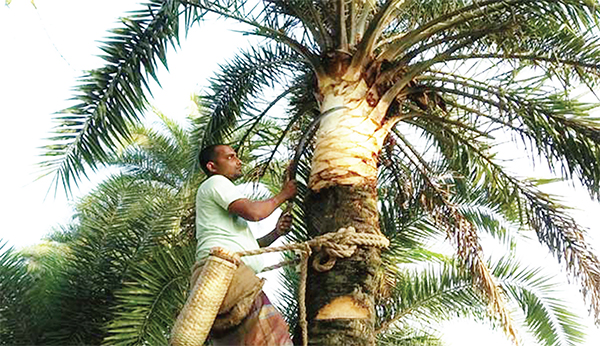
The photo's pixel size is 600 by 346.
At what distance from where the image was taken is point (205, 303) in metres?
3.60

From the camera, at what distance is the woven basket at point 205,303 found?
3592 mm

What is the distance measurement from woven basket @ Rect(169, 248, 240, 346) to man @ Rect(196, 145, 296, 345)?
221 mm

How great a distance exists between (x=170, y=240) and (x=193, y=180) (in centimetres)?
74

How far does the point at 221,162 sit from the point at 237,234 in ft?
1.62

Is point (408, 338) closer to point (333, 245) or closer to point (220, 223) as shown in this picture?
→ point (333, 245)

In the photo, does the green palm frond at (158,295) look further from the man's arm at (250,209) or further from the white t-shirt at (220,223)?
the man's arm at (250,209)

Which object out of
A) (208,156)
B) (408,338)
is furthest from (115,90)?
(408,338)

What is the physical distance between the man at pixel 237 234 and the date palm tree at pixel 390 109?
0.46m

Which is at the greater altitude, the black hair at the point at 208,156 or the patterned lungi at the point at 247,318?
the black hair at the point at 208,156

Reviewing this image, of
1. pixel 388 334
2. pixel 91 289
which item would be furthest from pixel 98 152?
pixel 388 334

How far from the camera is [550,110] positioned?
233 inches

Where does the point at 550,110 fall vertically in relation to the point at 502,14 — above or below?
below

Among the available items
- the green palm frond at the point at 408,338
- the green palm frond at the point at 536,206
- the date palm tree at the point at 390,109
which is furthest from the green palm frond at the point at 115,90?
the green palm frond at the point at 408,338

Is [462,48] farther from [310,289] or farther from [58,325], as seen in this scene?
[58,325]
